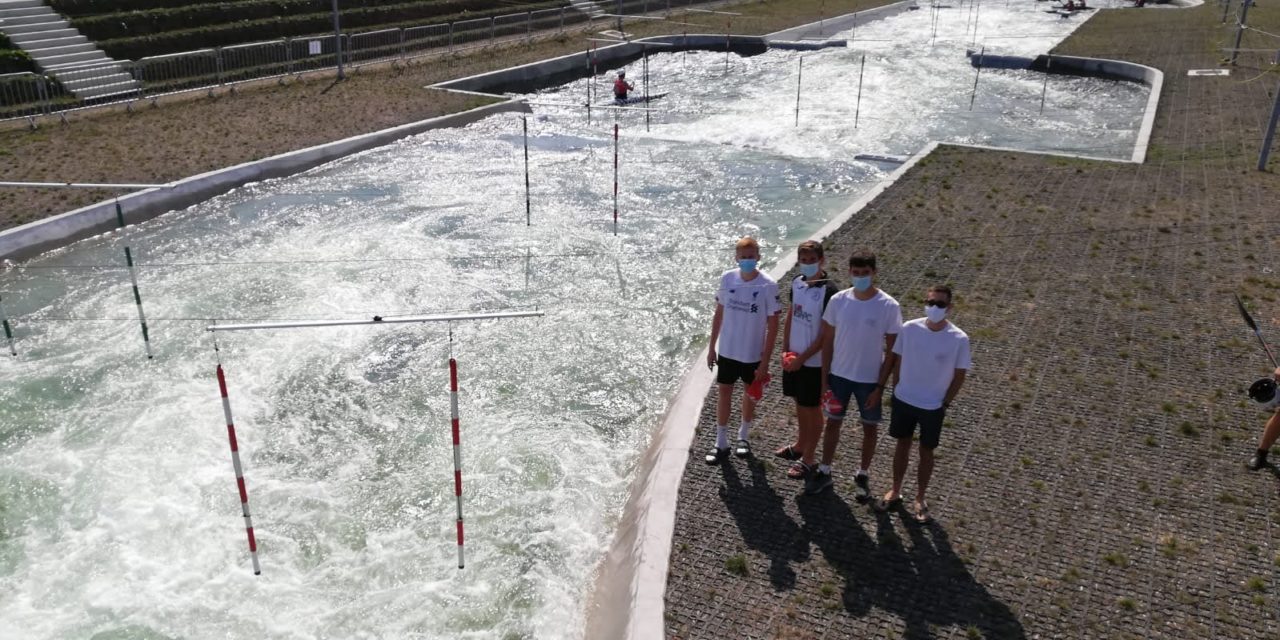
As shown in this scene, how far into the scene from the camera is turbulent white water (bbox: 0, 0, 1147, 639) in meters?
6.97

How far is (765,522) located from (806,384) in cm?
108

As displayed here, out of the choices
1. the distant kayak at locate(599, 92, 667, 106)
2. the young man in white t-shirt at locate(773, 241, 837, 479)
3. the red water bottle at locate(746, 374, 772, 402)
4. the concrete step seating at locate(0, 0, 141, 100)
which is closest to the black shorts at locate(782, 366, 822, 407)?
the young man in white t-shirt at locate(773, 241, 837, 479)

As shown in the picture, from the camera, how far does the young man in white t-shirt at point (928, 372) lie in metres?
6.31

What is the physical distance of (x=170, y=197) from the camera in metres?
15.9

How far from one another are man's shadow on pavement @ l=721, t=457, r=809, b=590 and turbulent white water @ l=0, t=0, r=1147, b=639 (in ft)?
3.76

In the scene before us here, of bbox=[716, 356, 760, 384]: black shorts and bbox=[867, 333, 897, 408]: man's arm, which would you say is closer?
bbox=[867, 333, 897, 408]: man's arm

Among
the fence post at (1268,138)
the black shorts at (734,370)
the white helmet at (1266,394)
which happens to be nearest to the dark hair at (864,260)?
the black shorts at (734,370)

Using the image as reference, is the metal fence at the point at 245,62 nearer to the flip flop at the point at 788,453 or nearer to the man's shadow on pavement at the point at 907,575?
the flip flop at the point at 788,453

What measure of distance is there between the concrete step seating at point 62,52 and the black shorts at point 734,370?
817 inches

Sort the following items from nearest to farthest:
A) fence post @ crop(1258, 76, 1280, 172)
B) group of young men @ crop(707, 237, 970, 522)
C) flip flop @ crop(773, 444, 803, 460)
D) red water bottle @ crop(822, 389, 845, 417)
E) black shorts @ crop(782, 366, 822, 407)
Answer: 1. group of young men @ crop(707, 237, 970, 522)
2. red water bottle @ crop(822, 389, 845, 417)
3. black shorts @ crop(782, 366, 822, 407)
4. flip flop @ crop(773, 444, 803, 460)
5. fence post @ crop(1258, 76, 1280, 172)

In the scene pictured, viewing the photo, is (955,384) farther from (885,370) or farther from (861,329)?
(861,329)

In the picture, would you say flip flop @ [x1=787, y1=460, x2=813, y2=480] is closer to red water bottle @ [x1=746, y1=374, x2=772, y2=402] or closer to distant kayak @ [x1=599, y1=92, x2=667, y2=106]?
red water bottle @ [x1=746, y1=374, x2=772, y2=402]

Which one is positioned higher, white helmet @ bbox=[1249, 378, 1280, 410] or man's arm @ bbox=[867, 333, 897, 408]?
man's arm @ bbox=[867, 333, 897, 408]

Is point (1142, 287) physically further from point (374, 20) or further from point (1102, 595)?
point (374, 20)
